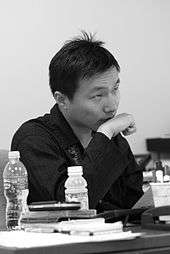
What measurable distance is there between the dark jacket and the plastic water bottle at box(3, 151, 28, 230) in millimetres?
54

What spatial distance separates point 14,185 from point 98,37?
6.53ft

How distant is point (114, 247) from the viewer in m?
1.19

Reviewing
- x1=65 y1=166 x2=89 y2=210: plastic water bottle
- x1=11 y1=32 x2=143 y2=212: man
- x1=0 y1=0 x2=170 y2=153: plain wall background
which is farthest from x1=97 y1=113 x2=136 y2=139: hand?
x1=0 y1=0 x2=170 y2=153: plain wall background

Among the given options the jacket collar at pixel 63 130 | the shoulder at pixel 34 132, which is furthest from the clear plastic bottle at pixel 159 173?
the shoulder at pixel 34 132

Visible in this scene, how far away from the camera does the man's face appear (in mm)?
2029

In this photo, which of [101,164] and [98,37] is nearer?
[101,164]

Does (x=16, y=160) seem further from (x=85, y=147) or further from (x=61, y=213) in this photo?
(x=61, y=213)

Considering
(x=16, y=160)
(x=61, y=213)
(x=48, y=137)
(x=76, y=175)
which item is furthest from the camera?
(x=48, y=137)

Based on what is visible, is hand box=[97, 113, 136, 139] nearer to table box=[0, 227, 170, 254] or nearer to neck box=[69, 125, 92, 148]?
neck box=[69, 125, 92, 148]

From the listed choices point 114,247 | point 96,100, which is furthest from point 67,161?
point 114,247

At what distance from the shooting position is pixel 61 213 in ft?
4.64

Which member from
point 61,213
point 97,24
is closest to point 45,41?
point 97,24

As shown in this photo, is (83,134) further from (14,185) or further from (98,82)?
(14,185)

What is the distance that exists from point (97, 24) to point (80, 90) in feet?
5.69
